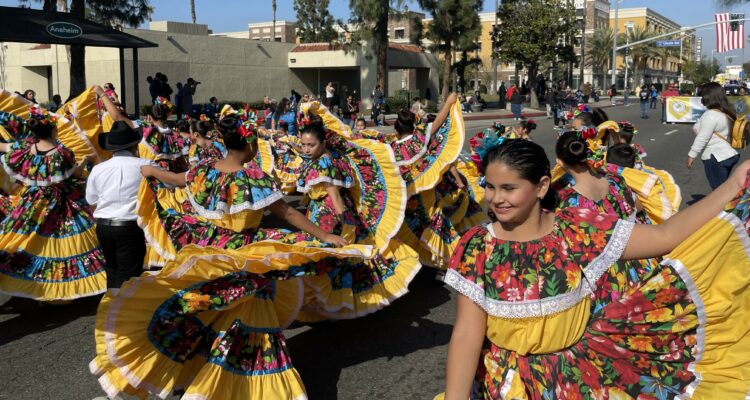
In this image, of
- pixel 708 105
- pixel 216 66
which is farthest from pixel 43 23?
pixel 216 66

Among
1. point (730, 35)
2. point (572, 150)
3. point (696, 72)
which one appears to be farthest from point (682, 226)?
point (696, 72)

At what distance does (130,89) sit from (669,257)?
3446 cm

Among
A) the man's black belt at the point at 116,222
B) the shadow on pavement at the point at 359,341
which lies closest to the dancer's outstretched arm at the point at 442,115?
the shadow on pavement at the point at 359,341

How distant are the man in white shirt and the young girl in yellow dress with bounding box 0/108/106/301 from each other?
1062mm

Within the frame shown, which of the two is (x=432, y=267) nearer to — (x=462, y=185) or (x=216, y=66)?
(x=462, y=185)

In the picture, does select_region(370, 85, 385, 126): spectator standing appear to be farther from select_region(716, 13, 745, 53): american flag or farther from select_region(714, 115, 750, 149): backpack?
select_region(716, 13, 745, 53): american flag

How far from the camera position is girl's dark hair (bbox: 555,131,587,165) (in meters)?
4.18

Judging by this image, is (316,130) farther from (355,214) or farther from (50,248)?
(50,248)

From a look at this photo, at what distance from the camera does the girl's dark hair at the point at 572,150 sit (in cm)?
418

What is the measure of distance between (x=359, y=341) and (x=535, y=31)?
38924 millimetres

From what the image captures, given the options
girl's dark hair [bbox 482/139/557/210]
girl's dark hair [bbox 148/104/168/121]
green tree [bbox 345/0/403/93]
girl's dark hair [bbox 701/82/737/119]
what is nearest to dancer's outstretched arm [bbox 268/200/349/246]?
girl's dark hair [bbox 482/139/557/210]

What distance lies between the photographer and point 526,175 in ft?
8.50

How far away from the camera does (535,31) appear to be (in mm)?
41219

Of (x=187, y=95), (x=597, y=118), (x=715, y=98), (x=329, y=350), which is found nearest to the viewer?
(x=329, y=350)
